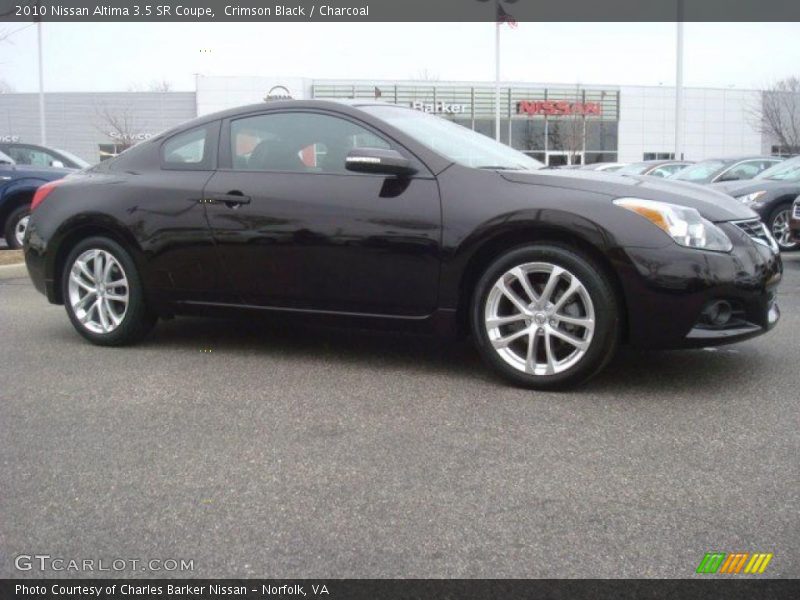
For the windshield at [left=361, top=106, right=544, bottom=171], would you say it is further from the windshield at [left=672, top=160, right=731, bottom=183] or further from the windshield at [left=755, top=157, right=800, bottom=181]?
the windshield at [left=672, top=160, right=731, bottom=183]

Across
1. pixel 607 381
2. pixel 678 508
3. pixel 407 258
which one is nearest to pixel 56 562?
pixel 678 508

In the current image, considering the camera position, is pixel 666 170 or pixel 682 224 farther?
pixel 666 170

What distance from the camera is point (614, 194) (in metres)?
4.18

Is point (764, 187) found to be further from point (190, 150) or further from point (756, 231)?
point (190, 150)

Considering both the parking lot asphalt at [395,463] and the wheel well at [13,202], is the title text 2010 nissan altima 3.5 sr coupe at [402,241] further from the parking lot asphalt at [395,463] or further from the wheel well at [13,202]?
the wheel well at [13,202]

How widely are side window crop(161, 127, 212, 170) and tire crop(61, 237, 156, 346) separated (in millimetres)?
641

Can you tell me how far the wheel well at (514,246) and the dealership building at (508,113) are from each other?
42675 mm

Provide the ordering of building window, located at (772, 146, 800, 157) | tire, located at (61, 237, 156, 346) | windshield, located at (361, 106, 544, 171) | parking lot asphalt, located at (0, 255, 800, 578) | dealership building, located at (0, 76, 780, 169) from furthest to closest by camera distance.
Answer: building window, located at (772, 146, 800, 157), dealership building, located at (0, 76, 780, 169), tire, located at (61, 237, 156, 346), windshield, located at (361, 106, 544, 171), parking lot asphalt, located at (0, 255, 800, 578)

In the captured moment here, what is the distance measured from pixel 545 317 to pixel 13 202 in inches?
341

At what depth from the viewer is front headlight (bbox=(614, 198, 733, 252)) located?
4051mm

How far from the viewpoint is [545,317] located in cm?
423

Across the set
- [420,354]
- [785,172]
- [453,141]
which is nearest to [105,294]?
[420,354]

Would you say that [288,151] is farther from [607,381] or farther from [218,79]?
[218,79]
